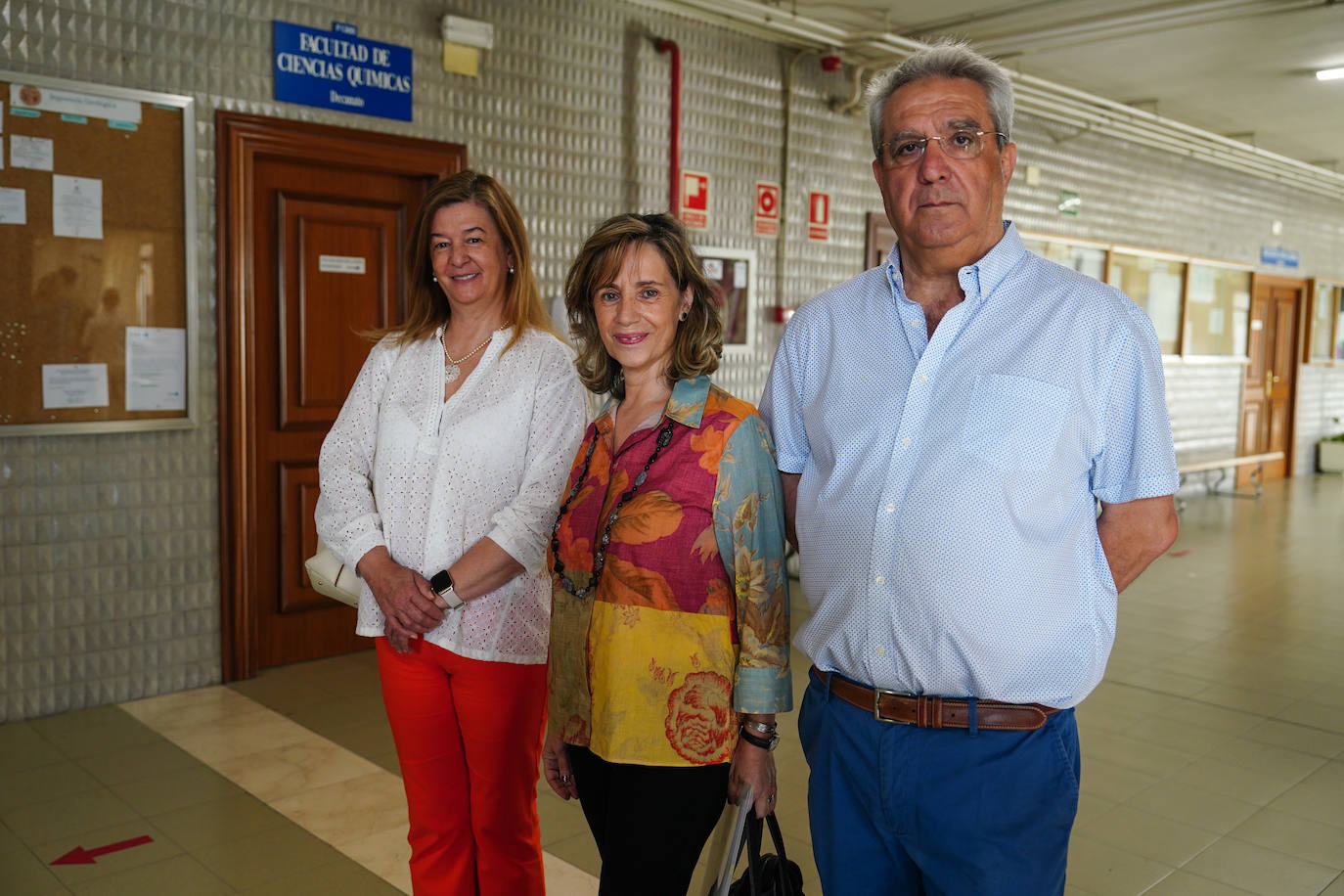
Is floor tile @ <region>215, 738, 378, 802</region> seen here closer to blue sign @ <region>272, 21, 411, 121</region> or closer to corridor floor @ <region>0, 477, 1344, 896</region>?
corridor floor @ <region>0, 477, 1344, 896</region>

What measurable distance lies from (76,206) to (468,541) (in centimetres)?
301

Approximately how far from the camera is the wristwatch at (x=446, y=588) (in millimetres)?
2357

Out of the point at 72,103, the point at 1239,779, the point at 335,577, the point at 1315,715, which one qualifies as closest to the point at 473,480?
the point at 335,577

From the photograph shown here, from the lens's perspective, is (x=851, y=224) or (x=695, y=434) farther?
(x=851, y=224)

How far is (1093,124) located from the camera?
9.60 m

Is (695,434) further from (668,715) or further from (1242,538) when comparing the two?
(1242,538)

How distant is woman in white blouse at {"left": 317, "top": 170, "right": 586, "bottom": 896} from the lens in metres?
2.41

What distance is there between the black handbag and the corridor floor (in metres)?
1.13

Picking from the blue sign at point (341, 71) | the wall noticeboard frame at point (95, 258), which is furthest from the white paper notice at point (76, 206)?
the blue sign at point (341, 71)

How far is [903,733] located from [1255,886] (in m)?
2.19

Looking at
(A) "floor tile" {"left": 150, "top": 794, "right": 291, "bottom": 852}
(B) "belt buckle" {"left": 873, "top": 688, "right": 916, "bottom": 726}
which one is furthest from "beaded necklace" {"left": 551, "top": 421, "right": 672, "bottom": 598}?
(A) "floor tile" {"left": 150, "top": 794, "right": 291, "bottom": 852}

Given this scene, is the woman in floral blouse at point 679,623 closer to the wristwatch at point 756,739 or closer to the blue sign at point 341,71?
the wristwatch at point 756,739

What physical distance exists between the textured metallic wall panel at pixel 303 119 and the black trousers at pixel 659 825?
11.5 feet

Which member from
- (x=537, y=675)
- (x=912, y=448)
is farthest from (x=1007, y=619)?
(x=537, y=675)
